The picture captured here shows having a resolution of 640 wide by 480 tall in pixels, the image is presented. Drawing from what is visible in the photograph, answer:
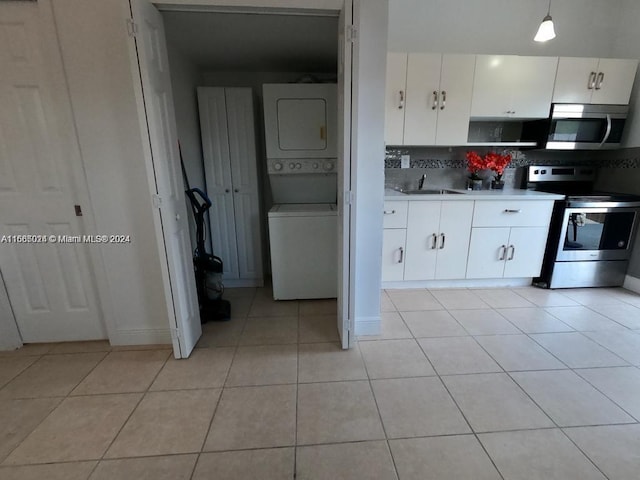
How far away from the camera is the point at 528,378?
173 centimetres

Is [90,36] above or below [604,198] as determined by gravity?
above

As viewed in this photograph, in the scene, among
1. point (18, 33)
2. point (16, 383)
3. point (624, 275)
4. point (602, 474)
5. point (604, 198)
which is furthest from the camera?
point (624, 275)

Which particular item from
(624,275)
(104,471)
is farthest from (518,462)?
(624,275)

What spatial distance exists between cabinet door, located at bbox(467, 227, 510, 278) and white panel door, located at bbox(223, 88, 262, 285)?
2135 millimetres

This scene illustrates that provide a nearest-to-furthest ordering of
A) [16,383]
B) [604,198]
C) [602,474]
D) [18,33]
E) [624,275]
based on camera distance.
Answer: [602,474], [18,33], [16,383], [604,198], [624,275]

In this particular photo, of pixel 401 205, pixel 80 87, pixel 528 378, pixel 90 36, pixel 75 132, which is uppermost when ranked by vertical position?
pixel 90 36

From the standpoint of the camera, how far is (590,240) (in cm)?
283

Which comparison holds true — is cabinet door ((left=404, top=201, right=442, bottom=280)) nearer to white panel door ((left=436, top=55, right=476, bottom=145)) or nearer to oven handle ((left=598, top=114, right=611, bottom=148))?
white panel door ((left=436, top=55, right=476, bottom=145))

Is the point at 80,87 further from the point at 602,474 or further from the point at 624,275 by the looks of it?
the point at 624,275

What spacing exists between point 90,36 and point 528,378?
3.21m

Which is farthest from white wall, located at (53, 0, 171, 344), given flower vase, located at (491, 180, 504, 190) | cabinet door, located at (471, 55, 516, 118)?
flower vase, located at (491, 180, 504, 190)

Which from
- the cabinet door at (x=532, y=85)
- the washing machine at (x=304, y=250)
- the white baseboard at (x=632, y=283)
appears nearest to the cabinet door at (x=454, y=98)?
the cabinet door at (x=532, y=85)

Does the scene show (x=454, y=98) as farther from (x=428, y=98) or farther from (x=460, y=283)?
(x=460, y=283)

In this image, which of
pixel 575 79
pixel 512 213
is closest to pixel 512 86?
pixel 575 79
